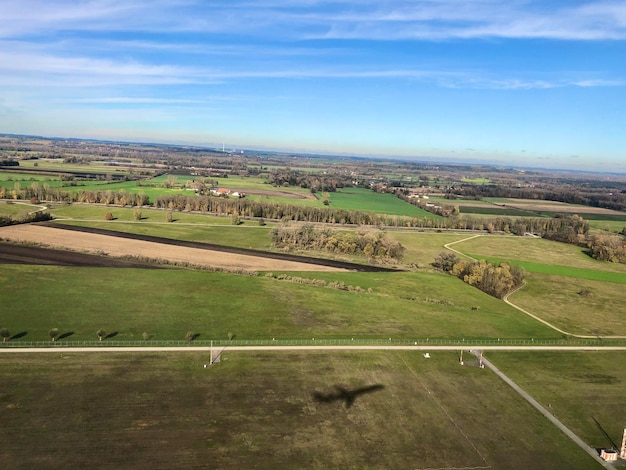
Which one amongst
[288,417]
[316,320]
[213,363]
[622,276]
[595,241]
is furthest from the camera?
[595,241]

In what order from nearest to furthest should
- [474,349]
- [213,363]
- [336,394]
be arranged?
[336,394], [213,363], [474,349]

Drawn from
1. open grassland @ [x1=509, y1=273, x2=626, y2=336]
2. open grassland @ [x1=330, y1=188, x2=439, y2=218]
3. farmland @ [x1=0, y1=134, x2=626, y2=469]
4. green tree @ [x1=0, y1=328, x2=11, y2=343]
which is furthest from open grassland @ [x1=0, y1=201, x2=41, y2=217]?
open grassland @ [x1=509, y1=273, x2=626, y2=336]

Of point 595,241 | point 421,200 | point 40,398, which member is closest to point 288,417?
point 40,398

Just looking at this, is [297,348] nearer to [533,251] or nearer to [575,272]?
[575,272]

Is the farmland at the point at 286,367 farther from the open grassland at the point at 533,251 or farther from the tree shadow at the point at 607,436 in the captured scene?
the open grassland at the point at 533,251

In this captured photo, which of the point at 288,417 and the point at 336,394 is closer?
the point at 288,417

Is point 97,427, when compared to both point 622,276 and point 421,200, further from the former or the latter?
point 421,200

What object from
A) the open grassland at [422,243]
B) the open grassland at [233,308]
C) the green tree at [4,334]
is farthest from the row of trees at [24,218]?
the open grassland at [422,243]
